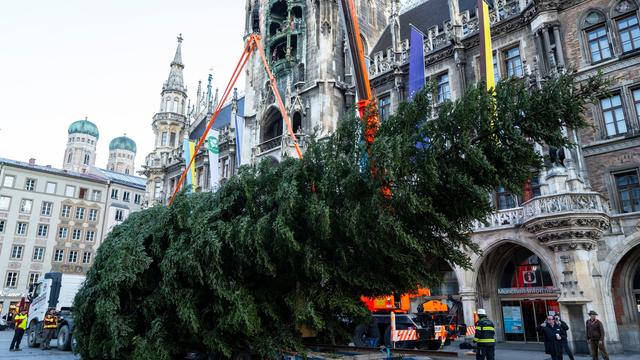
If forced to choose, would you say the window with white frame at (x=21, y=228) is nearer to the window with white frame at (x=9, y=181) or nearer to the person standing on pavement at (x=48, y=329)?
the window with white frame at (x=9, y=181)

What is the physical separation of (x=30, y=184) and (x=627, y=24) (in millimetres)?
51231

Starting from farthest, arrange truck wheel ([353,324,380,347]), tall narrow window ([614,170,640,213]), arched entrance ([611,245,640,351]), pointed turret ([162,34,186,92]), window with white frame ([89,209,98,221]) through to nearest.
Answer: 1. window with white frame ([89,209,98,221])
2. pointed turret ([162,34,186,92])
3. tall narrow window ([614,170,640,213])
4. arched entrance ([611,245,640,351])
5. truck wheel ([353,324,380,347])

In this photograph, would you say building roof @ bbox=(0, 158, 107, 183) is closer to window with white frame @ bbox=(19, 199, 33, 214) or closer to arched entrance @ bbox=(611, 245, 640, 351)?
window with white frame @ bbox=(19, 199, 33, 214)

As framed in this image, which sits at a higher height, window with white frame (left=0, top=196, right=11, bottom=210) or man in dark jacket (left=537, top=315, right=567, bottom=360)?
window with white frame (left=0, top=196, right=11, bottom=210)

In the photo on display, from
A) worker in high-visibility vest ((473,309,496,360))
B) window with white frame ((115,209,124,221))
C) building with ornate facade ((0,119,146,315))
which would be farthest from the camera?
window with white frame ((115,209,124,221))

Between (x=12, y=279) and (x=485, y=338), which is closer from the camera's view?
(x=485, y=338)

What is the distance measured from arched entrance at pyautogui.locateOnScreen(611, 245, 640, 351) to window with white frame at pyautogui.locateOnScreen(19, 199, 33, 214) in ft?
162

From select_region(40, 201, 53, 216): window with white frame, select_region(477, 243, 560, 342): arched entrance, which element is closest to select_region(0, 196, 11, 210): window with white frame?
select_region(40, 201, 53, 216): window with white frame

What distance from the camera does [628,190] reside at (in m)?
17.4

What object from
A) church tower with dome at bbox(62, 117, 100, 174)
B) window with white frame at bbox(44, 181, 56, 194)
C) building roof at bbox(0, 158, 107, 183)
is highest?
church tower with dome at bbox(62, 117, 100, 174)

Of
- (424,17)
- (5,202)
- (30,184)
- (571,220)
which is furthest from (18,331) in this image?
(30,184)

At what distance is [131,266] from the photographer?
10.8m

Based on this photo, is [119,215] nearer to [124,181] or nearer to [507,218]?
[124,181]

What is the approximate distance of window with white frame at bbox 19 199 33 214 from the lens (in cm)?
4594
